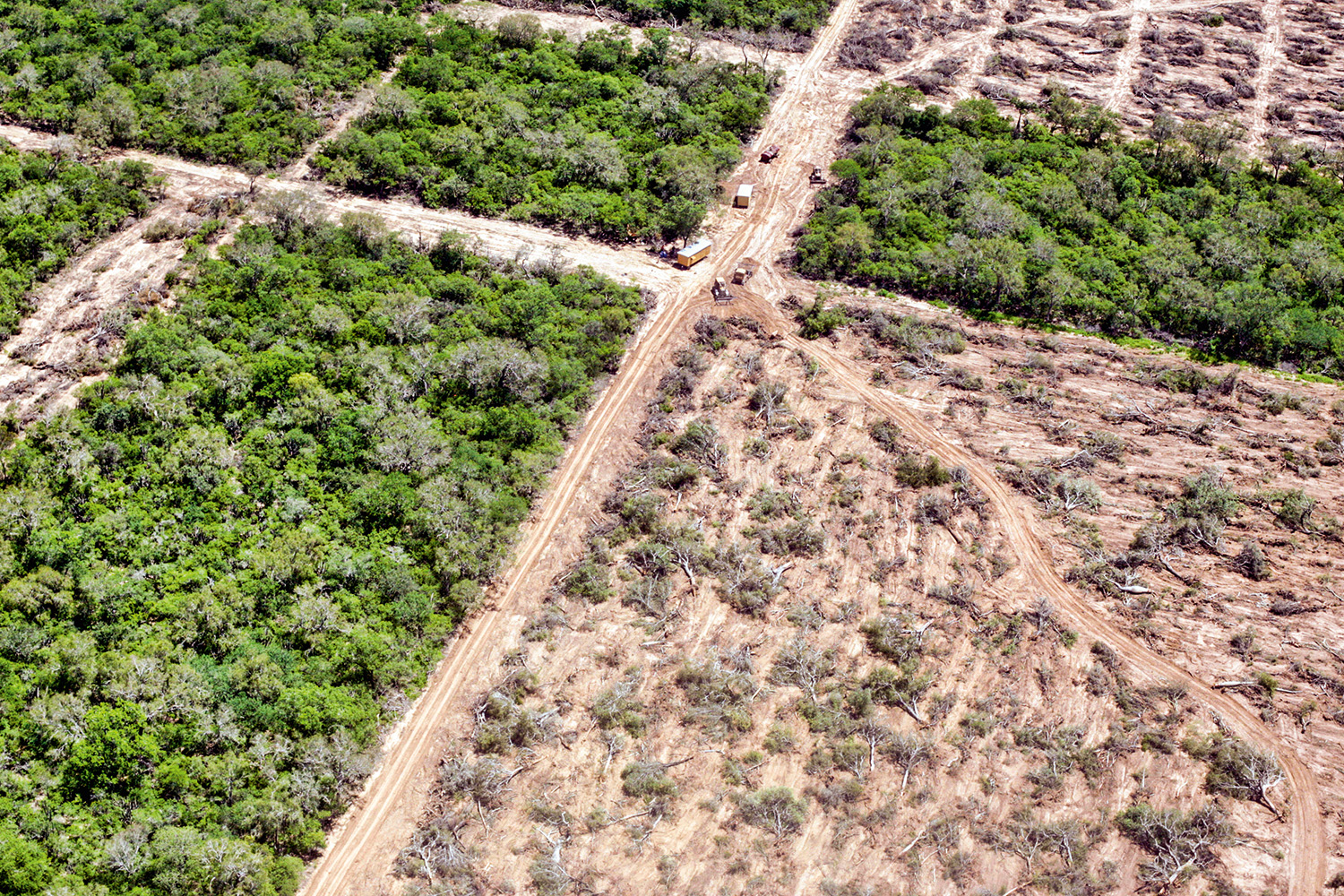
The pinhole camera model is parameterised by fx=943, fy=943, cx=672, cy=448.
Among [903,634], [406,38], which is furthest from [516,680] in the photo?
[406,38]

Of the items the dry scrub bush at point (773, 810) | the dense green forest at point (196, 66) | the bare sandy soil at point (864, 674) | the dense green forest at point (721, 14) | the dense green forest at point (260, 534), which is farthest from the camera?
the dense green forest at point (721, 14)

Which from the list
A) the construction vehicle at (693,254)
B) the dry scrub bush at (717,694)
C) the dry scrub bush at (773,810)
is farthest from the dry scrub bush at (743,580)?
the construction vehicle at (693,254)

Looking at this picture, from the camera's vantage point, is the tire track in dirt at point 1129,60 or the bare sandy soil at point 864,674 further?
the tire track in dirt at point 1129,60

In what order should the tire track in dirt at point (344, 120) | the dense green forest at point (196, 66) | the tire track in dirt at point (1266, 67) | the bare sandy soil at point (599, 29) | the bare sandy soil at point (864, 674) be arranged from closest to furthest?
the bare sandy soil at point (864, 674) → the tire track in dirt at point (344, 120) → the dense green forest at point (196, 66) → the tire track in dirt at point (1266, 67) → the bare sandy soil at point (599, 29)

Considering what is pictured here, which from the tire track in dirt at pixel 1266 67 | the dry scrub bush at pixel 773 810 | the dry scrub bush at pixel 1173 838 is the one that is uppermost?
the tire track in dirt at pixel 1266 67

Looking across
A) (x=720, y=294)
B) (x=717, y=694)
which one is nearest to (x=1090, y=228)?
(x=720, y=294)

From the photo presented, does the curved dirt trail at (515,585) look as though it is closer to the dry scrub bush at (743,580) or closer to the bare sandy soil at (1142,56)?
the dry scrub bush at (743,580)

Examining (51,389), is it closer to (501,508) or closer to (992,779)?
(501,508)
